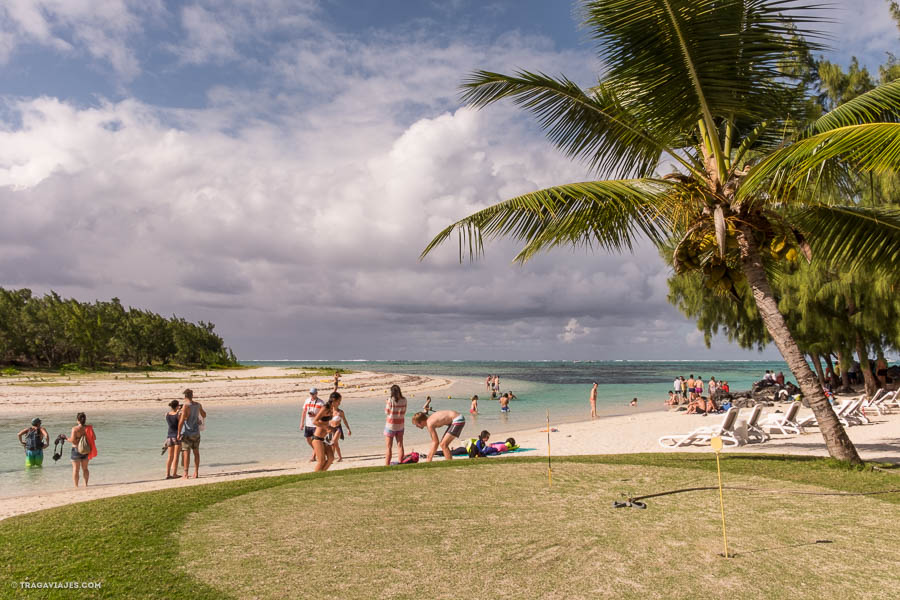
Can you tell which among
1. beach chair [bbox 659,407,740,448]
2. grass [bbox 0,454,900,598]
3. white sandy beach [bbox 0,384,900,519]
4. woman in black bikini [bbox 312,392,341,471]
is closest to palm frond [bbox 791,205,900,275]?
grass [bbox 0,454,900,598]

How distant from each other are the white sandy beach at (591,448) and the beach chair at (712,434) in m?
0.24

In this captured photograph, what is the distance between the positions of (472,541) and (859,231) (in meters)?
8.16

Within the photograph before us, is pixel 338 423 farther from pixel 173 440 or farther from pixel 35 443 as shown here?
pixel 35 443

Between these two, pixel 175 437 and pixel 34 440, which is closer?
pixel 175 437

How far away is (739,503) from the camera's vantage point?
638 centimetres

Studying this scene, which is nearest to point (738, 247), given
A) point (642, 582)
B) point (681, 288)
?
point (642, 582)

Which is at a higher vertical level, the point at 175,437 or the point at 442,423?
the point at 442,423

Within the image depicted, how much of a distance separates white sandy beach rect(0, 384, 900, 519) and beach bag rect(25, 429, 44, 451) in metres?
2.98

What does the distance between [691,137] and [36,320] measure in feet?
282

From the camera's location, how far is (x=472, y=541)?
5047 mm

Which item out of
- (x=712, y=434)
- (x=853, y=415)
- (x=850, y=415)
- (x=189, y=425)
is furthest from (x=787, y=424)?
(x=189, y=425)

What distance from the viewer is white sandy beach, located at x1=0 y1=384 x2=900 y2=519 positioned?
976cm

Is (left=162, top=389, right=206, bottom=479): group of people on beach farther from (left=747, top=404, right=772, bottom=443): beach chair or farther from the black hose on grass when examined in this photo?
(left=747, top=404, right=772, bottom=443): beach chair

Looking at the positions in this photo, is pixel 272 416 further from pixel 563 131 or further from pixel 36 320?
pixel 36 320
